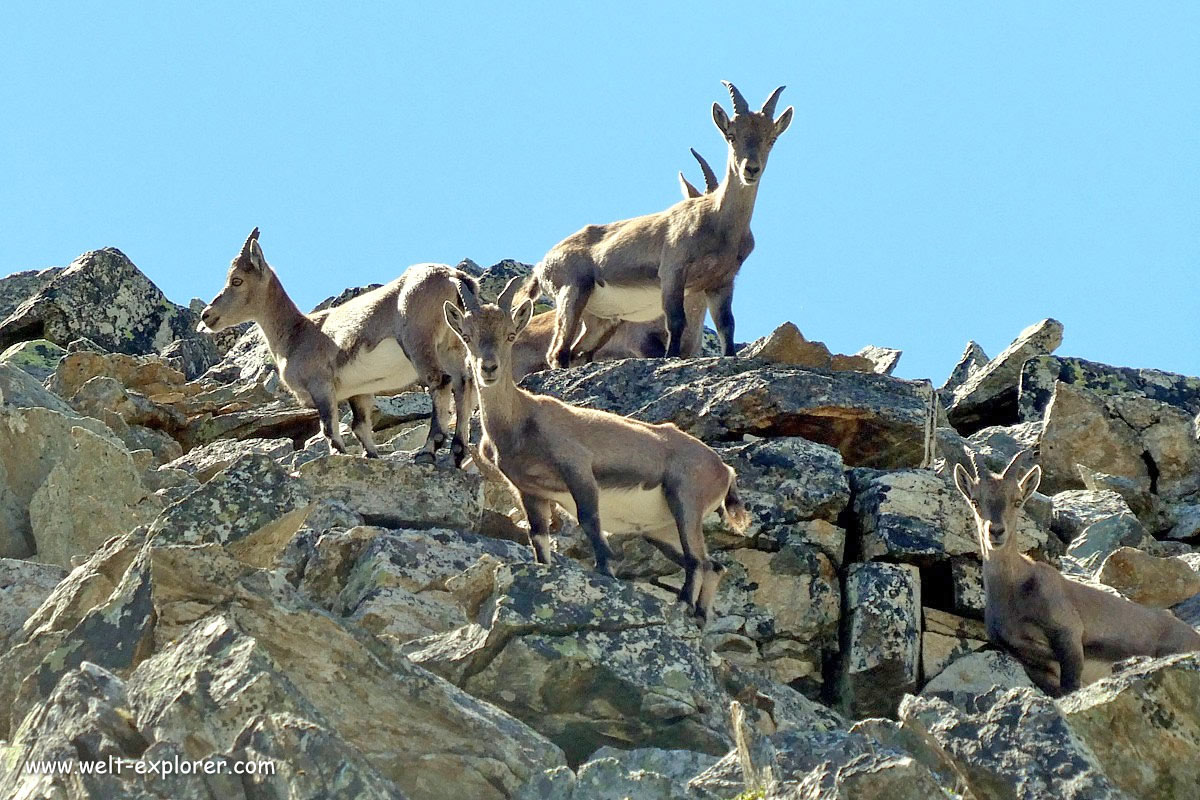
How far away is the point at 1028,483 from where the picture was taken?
40.7 ft

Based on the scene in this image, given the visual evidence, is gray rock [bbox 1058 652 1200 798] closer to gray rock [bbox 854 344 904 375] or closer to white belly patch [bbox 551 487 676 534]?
white belly patch [bbox 551 487 676 534]

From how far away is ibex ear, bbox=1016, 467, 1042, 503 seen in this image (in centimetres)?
1222

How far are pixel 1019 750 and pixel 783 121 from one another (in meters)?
10.8

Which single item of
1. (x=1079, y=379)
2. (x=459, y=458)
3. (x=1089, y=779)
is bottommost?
(x=1089, y=779)

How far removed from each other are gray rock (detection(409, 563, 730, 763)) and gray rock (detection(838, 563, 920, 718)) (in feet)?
8.27

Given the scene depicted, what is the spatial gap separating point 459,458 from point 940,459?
4.69m

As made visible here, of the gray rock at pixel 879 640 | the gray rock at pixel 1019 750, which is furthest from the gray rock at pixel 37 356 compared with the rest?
the gray rock at pixel 1019 750

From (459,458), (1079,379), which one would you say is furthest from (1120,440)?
(459,458)

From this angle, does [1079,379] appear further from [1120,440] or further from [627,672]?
[627,672]

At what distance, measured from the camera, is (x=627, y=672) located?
8.34 meters

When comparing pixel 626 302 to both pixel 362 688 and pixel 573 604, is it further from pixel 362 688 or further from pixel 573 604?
pixel 362 688

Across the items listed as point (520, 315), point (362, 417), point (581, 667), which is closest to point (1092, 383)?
point (362, 417)

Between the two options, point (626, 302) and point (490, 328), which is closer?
point (490, 328)

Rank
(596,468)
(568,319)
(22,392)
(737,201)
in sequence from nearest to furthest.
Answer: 1. (596,468)
2. (22,392)
3. (737,201)
4. (568,319)
